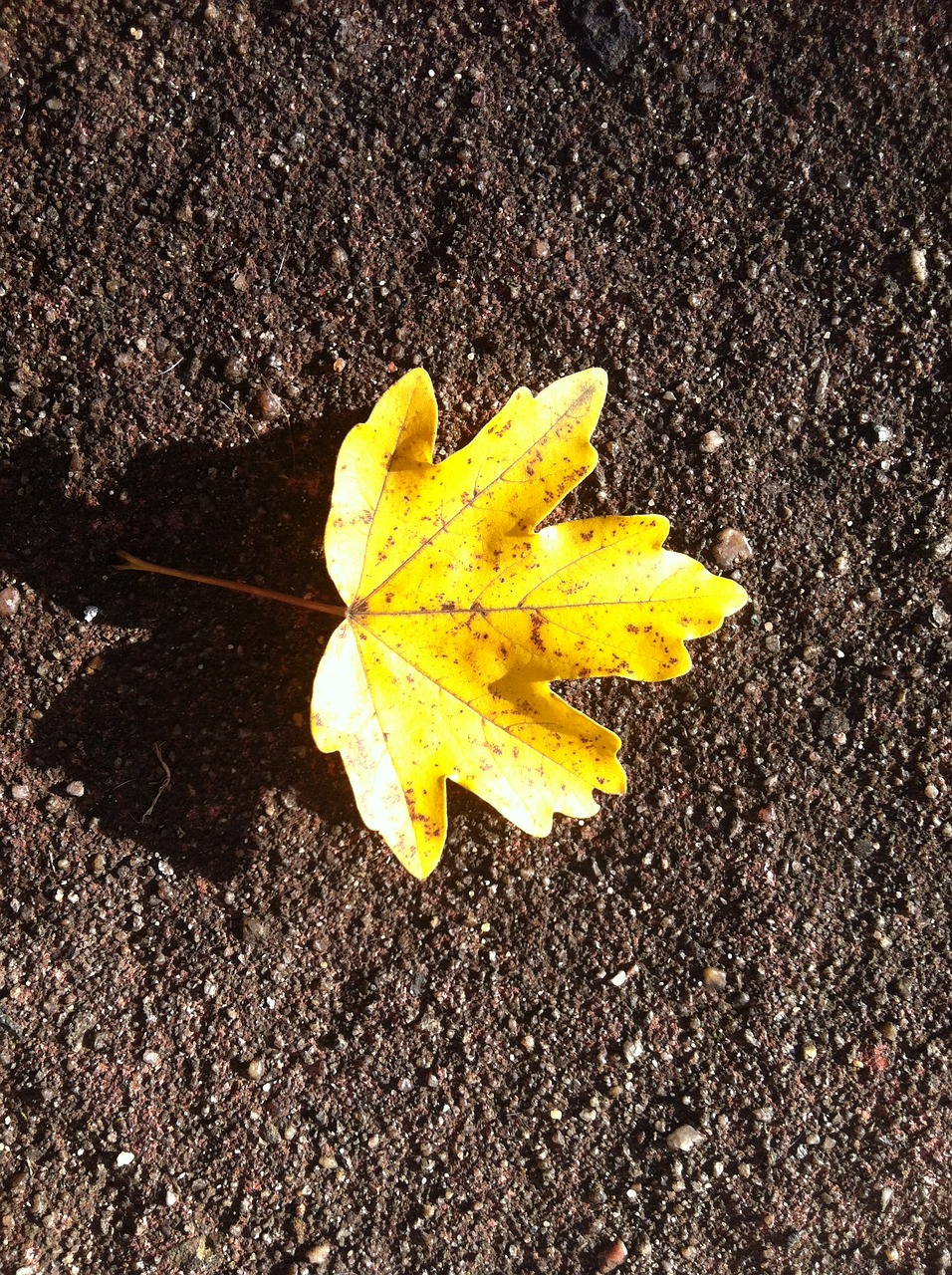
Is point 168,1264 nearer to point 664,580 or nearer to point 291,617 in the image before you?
point 291,617

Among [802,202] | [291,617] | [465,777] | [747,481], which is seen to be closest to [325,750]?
[465,777]

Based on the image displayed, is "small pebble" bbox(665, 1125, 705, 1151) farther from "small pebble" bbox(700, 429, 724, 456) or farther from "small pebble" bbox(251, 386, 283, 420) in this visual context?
"small pebble" bbox(251, 386, 283, 420)

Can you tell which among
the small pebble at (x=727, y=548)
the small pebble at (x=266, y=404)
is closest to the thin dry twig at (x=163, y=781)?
the small pebble at (x=266, y=404)

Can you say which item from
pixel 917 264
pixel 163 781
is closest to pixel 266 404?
pixel 163 781

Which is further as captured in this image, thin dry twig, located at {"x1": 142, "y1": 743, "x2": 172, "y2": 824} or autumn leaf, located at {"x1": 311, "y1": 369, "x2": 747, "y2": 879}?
thin dry twig, located at {"x1": 142, "y1": 743, "x2": 172, "y2": 824}

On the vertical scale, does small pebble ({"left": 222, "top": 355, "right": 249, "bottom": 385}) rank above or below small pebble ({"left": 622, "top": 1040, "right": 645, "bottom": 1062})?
above

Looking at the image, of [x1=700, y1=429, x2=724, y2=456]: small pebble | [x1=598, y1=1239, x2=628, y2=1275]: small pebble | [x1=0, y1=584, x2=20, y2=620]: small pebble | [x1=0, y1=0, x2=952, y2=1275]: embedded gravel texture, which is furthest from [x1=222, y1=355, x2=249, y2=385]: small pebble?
[x1=598, y1=1239, x2=628, y2=1275]: small pebble

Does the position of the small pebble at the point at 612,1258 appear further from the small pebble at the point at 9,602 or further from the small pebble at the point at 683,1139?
the small pebble at the point at 9,602
